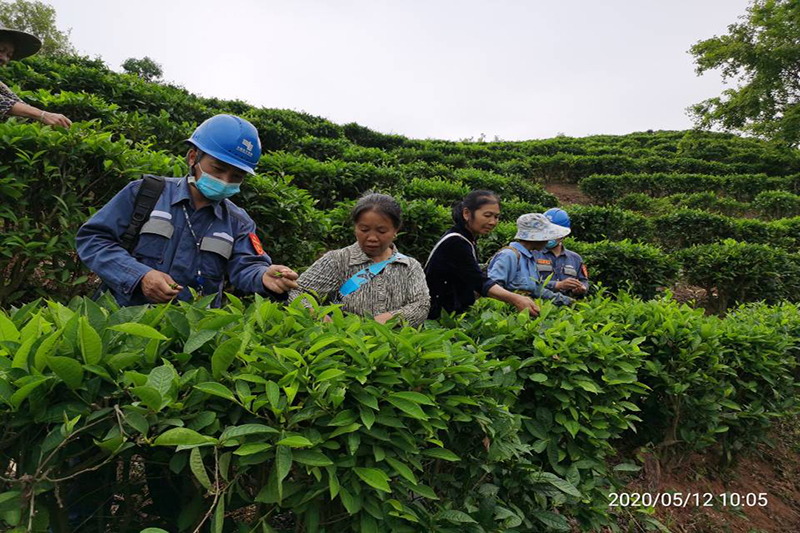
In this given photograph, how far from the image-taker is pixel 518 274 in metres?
3.72

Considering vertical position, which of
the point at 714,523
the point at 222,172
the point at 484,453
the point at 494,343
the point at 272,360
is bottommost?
the point at 714,523

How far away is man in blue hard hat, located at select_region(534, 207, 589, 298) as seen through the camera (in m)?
3.93

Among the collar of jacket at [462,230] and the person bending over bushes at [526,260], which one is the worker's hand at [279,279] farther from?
the person bending over bushes at [526,260]

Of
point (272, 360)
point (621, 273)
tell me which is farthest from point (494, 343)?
point (621, 273)

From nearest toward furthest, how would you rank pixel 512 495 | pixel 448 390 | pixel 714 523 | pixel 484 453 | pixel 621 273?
1. pixel 448 390
2. pixel 484 453
3. pixel 512 495
4. pixel 714 523
5. pixel 621 273

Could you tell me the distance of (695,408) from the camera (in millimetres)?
3066

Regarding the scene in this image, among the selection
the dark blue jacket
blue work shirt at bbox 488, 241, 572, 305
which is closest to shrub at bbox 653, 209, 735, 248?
blue work shirt at bbox 488, 241, 572, 305

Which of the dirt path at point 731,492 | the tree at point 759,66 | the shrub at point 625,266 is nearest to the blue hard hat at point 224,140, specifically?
the dirt path at point 731,492

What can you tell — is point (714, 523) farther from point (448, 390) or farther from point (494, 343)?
point (448, 390)

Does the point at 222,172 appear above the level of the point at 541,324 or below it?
above

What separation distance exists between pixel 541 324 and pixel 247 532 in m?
1.75

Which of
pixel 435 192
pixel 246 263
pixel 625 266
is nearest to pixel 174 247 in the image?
pixel 246 263

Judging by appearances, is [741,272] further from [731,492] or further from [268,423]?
[268,423]

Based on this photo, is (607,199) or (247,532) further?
(607,199)
